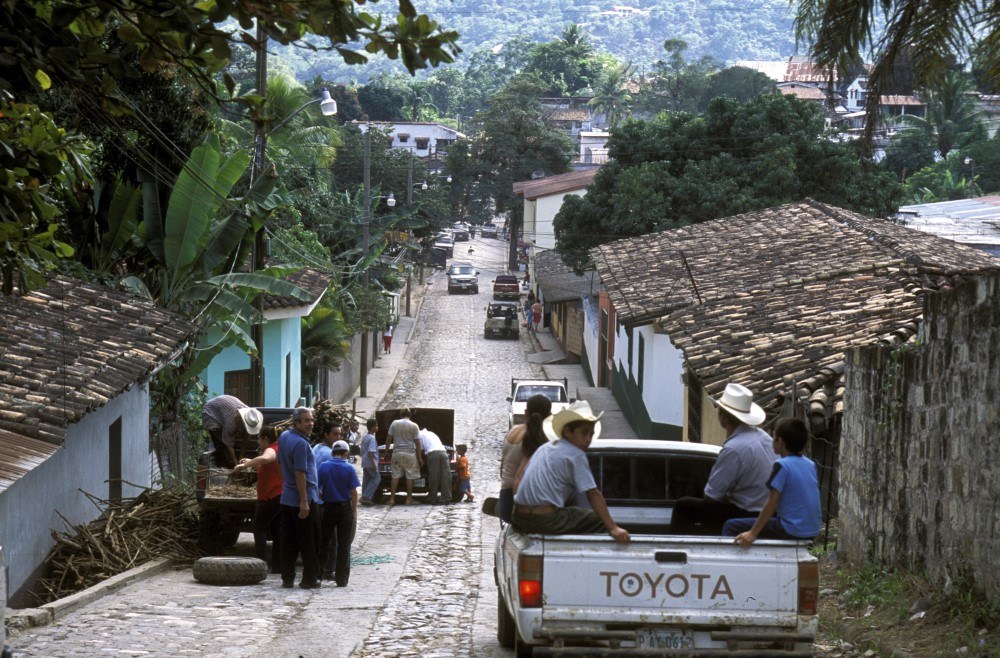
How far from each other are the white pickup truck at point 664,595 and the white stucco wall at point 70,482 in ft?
18.3

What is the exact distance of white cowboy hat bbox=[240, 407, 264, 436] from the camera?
1606cm

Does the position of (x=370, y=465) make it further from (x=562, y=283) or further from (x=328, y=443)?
(x=562, y=283)

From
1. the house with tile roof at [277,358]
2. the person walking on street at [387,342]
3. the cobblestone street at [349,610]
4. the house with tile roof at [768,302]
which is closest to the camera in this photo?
the cobblestone street at [349,610]

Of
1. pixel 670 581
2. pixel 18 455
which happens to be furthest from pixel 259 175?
pixel 670 581

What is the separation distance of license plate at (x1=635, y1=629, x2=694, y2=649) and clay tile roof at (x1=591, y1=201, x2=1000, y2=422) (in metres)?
3.31

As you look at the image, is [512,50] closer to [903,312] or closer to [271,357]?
[271,357]

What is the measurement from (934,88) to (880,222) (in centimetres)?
2004

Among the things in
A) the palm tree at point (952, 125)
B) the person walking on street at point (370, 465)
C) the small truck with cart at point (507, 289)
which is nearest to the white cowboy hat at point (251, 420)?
the person walking on street at point (370, 465)

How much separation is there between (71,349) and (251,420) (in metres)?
2.77

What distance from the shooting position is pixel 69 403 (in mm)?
12133

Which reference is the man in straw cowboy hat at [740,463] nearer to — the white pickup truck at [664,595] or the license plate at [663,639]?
the white pickup truck at [664,595]

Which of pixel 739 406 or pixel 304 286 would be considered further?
pixel 304 286

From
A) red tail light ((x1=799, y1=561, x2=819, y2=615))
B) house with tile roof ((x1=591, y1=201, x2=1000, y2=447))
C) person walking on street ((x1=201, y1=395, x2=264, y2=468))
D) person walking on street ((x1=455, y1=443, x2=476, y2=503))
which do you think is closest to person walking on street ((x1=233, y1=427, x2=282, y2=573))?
person walking on street ((x1=201, y1=395, x2=264, y2=468))

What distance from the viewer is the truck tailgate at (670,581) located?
23.9 ft
